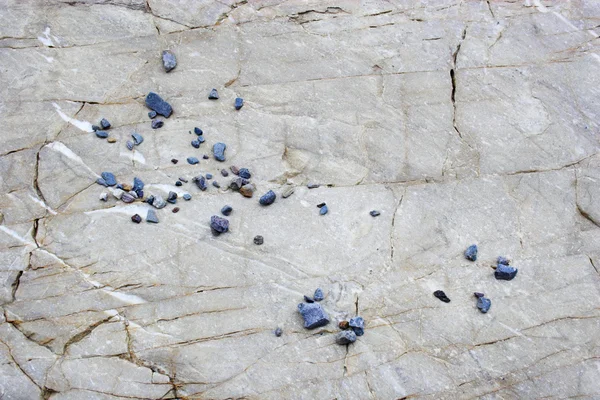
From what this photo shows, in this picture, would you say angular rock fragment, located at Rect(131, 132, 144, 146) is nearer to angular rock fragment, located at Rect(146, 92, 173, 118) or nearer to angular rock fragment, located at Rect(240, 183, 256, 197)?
angular rock fragment, located at Rect(146, 92, 173, 118)

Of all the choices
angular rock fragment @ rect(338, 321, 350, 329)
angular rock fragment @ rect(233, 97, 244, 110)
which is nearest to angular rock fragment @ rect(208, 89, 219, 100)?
angular rock fragment @ rect(233, 97, 244, 110)

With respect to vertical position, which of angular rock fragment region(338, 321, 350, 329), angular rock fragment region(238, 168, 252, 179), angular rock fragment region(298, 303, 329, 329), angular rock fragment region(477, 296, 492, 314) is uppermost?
angular rock fragment region(238, 168, 252, 179)

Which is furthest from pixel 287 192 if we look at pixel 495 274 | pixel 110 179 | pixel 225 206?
pixel 495 274

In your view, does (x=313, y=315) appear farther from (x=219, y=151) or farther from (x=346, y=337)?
(x=219, y=151)

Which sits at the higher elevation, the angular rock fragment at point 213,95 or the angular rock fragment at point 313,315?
the angular rock fragment at point 213,95

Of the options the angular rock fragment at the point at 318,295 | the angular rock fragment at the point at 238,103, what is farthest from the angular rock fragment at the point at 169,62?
the angular rock fragment at the point at 318,295

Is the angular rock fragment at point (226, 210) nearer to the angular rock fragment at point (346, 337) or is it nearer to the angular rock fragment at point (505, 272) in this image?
the angular rock fragment at point (346, 337)
